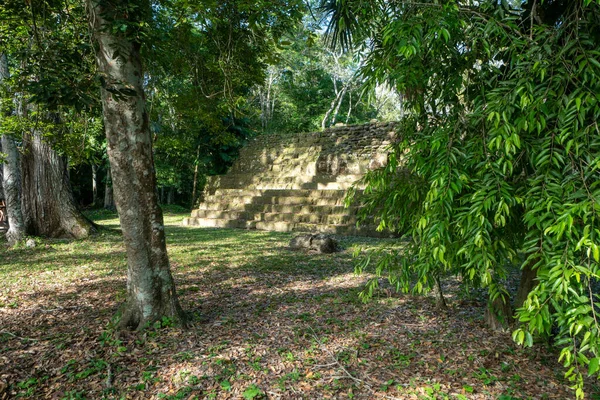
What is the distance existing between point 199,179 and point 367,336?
21652 mm

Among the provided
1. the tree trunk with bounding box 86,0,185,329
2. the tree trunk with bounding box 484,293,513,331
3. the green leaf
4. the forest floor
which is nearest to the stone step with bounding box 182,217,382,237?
the forest floor

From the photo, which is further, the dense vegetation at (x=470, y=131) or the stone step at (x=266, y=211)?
the stone step at (x=266, y=211)

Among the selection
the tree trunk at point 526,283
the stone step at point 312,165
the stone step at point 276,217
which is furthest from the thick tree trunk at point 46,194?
the tree trunk at point 526,283

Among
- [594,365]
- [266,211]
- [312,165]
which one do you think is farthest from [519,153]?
[312,165]

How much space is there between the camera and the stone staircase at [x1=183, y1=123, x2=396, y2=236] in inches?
435

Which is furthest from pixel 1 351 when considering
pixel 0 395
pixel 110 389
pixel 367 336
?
pixel 367 336

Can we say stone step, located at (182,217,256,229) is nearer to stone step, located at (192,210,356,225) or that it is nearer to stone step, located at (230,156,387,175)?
stone step, located at (192,210,356,225)

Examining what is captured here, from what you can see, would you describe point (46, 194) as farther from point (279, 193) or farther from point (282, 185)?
point (282, 185)

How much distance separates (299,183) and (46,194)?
699cm

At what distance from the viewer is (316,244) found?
734 centimetres

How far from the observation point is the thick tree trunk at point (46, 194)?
8180 mm

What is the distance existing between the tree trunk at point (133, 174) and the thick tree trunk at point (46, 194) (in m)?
6.23

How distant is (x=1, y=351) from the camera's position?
9.75ft

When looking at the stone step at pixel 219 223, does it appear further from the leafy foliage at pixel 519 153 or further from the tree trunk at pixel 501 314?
the leafy foliage at pixel 519 153
